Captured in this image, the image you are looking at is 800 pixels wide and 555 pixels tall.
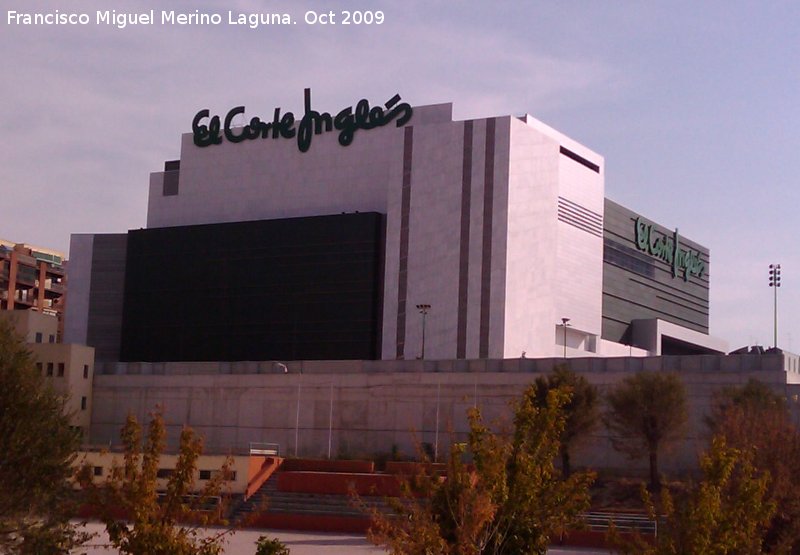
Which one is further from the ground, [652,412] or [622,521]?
[652,412]

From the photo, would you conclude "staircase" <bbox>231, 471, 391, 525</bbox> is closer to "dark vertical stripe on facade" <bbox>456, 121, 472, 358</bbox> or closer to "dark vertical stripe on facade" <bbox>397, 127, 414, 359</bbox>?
"dark vertical stripe on facade" <bbox>456, 121, 472, 358</bbox>

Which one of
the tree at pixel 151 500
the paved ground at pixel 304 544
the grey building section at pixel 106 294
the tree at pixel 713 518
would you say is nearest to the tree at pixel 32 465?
the tree at pixel 151 500

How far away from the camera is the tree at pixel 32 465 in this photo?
21.9 metres

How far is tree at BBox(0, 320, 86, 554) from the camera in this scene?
21922 millimetres

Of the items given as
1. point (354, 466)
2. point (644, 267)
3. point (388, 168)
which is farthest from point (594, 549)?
point (644, 267)

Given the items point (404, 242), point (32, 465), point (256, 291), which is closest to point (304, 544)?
point (32, 465)

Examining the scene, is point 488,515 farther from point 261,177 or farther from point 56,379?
point 261,177

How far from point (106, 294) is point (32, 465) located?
80.6 m

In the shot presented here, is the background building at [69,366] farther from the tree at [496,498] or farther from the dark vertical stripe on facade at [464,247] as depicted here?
the tree at [496,498]

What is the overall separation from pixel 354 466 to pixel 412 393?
16951 millimetres

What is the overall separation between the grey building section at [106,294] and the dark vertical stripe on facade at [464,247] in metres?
30.1

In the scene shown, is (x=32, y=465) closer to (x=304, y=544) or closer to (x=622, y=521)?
(x=304, y=544)

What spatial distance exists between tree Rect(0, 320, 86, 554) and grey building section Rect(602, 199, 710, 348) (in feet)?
278

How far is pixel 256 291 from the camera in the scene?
307ft
